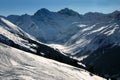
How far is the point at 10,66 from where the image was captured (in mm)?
95750

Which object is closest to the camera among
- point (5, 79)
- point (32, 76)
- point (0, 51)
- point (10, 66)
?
point (5, 79)

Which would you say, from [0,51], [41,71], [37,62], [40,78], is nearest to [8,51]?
[0,51]

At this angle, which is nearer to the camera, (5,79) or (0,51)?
(5,79)

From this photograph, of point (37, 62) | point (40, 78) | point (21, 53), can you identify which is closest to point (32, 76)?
point (40, 78)

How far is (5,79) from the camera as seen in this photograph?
270ft

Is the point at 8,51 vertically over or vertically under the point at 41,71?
over

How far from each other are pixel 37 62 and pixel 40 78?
828 inches

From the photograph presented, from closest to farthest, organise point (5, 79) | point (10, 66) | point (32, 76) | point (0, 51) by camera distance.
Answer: point (5, 79)
point (32, 76)
point (10, 66)
point (0, 51)

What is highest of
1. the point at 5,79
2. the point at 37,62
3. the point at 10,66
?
the point at 37,62

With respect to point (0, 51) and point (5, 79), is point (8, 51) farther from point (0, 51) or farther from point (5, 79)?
point (5, 79)

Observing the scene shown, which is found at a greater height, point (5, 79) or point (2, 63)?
point (2, 63)

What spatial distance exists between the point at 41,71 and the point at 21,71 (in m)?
6.88

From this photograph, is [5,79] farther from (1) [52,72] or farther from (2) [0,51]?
(2) [0,51]

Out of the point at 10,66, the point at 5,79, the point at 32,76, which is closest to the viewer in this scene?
the point at 5,79
